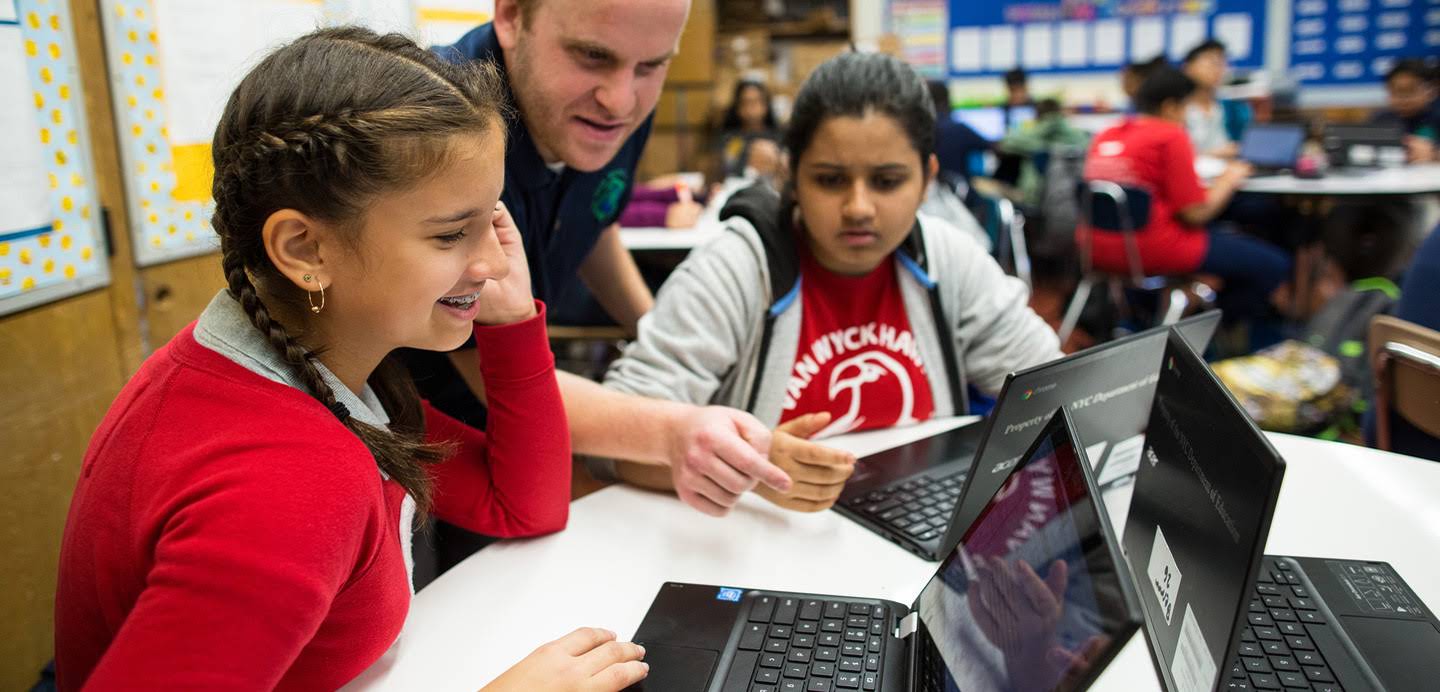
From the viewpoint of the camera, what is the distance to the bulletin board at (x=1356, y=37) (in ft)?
21.8

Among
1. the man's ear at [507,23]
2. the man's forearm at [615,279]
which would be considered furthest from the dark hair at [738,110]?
the man's ear at [507,23]

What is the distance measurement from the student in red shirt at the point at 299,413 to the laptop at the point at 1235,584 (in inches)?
16.7

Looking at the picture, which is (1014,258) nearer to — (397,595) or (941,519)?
(941,519)

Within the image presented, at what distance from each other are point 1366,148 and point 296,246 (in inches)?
228

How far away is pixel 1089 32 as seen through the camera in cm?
730

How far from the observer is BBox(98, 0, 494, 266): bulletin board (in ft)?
6.29

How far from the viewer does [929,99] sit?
5.03 ft

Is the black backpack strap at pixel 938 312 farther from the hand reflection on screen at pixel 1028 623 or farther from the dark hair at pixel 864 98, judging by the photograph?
the hand reflection on screen at pixel 1028 623

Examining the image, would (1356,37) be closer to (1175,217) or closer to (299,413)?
(1175,217)

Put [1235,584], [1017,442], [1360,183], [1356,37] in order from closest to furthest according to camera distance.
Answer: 1. [1235,584]
2. [1017,442]
3. [1360,183]
4. [1356,37]

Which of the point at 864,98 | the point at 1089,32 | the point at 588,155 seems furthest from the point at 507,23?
the point at 1089,32

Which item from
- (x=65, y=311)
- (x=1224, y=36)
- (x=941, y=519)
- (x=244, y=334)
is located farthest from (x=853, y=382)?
(x=1224, y=36)

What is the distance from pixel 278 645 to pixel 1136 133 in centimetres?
421

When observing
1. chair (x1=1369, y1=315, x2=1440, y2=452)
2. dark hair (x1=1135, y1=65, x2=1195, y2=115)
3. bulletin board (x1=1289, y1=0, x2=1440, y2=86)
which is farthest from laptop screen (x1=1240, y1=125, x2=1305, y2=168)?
chair (x1=1369, y1=315, x2=1440, y2=452)
